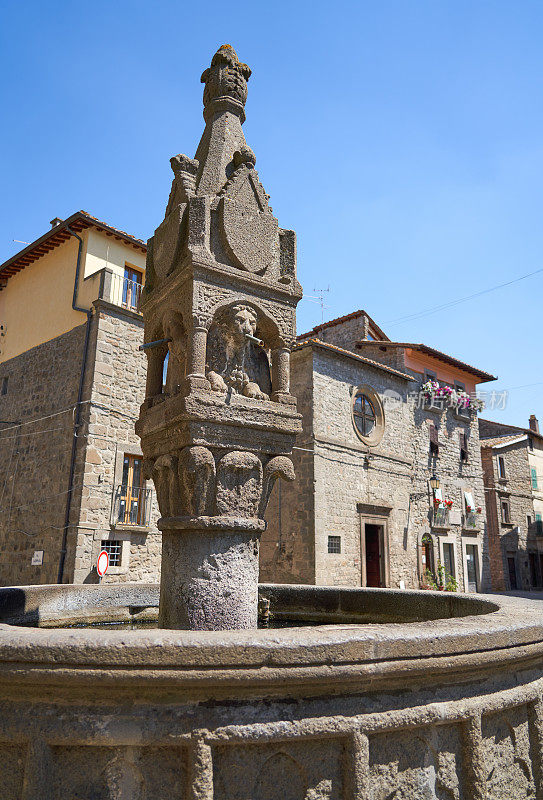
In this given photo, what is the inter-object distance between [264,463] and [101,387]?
9.80m

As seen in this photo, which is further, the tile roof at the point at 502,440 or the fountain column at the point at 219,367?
the tile roof at the point at 502,440

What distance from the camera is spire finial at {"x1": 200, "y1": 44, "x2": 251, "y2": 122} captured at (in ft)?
16.3

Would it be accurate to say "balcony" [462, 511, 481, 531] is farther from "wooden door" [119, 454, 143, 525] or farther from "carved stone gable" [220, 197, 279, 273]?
"carved stone gable" [220, 197, 279, 273]

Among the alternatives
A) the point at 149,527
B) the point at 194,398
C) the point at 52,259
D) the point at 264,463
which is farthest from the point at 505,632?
the point at 52,259

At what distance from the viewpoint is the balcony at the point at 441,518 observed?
19.3 metres

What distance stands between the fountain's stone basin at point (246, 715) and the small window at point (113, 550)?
35.2ft

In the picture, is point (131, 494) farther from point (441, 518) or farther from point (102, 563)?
point (441, 518)

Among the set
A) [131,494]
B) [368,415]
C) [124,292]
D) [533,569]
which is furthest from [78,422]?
[533,569]

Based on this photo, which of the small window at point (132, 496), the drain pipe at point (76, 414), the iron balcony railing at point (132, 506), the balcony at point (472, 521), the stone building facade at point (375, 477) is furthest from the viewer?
the balcony at point (472, 521)

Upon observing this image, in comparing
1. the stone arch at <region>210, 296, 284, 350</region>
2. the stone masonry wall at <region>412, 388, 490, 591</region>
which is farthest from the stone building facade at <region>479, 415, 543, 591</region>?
the stone arch at <region>210, 296, 284, 350</region>

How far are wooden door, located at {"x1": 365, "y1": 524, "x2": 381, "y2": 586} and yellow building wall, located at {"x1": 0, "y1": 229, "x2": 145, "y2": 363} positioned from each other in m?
9.84

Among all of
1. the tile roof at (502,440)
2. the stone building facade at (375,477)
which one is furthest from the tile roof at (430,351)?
the tile roof at (502,440)

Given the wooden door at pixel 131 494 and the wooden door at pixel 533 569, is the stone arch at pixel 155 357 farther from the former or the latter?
the wooden door at pixel 533 569

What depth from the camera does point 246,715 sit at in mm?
2166
